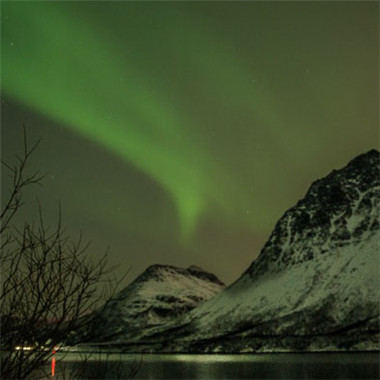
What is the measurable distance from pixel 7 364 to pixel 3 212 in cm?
150

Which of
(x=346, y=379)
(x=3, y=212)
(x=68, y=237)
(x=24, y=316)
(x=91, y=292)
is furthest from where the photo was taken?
(x=346, y=379)

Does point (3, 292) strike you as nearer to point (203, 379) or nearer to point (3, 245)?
point (3, 245)

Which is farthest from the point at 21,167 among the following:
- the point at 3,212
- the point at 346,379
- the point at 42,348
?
the point at 346,379

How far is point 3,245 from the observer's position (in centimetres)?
696

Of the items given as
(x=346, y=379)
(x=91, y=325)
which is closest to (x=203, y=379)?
(x=346, y=379)

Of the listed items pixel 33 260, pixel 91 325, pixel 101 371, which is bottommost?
pixel 101 371

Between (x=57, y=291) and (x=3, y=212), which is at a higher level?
(x=3, y=212)

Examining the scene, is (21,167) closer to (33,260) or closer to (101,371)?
(33,260)

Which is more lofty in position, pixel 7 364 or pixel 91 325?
pixel 91 325

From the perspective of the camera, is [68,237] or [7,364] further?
[68,237]

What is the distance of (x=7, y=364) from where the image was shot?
626 centimetres

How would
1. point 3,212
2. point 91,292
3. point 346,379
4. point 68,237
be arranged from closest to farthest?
point 3,212, point 91,292, point 68,237, point 346,379

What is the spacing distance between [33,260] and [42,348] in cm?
98

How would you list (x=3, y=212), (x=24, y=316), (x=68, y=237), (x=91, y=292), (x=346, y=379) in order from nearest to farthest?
(x=3, y=212) → (x=24, y=316) → (x=91, y=292) → (x=68, y=237) → (x=346, y=379)
